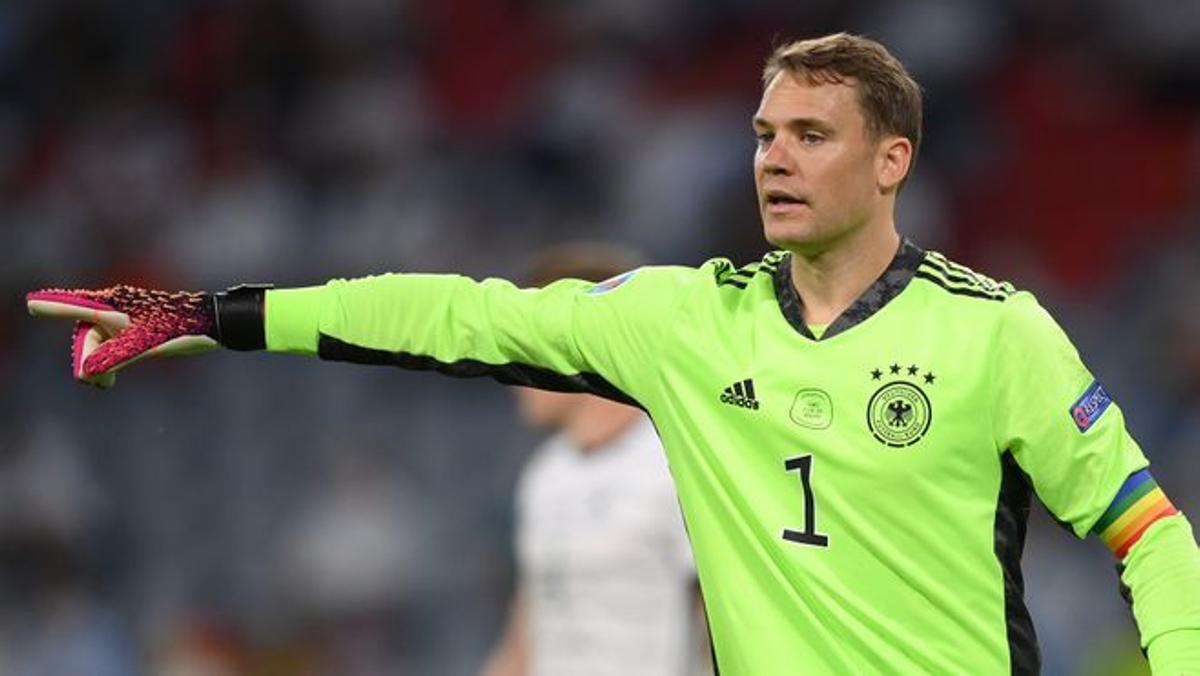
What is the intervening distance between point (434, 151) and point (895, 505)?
7.63 meters

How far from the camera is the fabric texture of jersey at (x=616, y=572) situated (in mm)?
6422

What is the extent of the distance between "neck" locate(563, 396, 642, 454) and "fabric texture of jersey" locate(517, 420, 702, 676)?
0.9 inches

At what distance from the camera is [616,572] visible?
255 inches

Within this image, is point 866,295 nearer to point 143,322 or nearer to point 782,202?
point 782,202

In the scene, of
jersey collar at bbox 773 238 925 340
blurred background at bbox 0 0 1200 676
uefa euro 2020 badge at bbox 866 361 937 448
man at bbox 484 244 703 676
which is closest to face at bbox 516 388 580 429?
man at bbox 484 244 703 676

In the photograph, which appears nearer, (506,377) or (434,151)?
(506,377)

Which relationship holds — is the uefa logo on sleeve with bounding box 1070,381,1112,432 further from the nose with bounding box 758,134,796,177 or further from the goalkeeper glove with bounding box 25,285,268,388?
the goalkeeper glove with bounding box 25,285,268,388

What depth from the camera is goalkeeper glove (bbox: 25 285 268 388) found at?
14.7 feet

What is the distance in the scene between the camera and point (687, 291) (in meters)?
4.65

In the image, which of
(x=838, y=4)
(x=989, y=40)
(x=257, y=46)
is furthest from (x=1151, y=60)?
(x=257, y=46)

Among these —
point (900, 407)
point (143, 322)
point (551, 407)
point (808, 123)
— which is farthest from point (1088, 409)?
point (551, 407)

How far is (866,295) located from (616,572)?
2.14 metres

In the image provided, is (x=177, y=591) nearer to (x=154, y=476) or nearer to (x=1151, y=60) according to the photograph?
(x=154, y=476)

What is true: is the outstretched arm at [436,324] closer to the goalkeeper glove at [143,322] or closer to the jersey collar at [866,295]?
the goalkeeper glove at [143,322]
